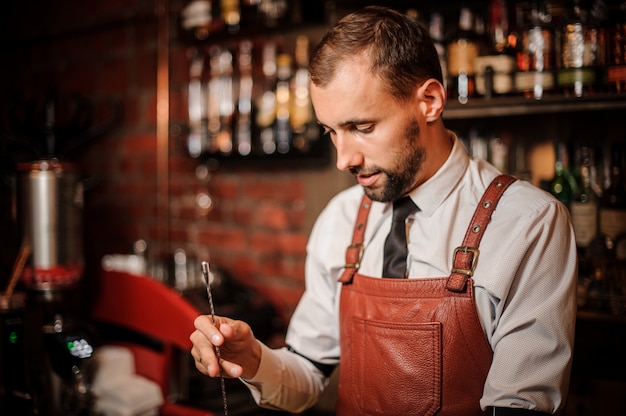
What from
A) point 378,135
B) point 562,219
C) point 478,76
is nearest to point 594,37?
point 478,76

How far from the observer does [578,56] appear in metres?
1.70

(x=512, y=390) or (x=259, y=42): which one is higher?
(x=259, y=42)

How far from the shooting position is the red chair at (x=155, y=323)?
2.01m

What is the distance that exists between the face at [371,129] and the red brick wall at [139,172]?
1062 millimetres

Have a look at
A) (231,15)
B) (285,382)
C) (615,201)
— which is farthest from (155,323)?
(615,201)

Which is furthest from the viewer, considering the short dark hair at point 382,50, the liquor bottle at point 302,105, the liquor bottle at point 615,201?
the liquor bottle at point 302,105

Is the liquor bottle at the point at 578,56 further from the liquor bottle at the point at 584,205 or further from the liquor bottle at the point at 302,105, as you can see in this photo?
the liquor bottle at the point at 302,105

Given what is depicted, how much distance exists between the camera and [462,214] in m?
1.42

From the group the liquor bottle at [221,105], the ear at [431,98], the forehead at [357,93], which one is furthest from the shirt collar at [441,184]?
the liquor bottle at [221,105]

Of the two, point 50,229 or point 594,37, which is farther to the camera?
point 50,229

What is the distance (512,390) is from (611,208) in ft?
2.69

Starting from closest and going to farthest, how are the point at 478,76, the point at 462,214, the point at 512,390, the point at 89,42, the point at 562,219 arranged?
1. the point at 512,390
2. the point at 562,219
3. the point at 462,214
4. the point at 478,76
5. the point at 89,42

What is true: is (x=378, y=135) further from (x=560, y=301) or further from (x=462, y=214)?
(x=560, y=301)

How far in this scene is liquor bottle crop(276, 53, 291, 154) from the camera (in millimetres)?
2412
